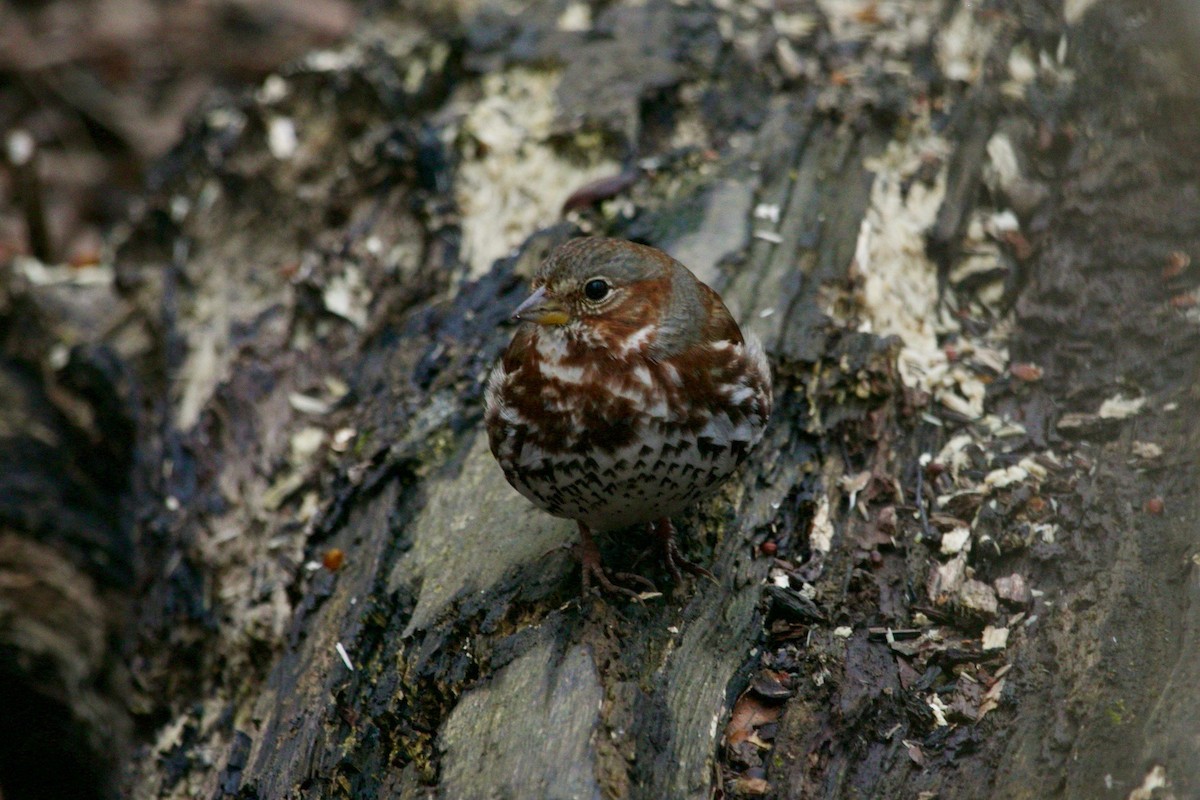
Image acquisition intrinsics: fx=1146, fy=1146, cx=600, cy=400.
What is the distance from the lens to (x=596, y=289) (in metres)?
3.22

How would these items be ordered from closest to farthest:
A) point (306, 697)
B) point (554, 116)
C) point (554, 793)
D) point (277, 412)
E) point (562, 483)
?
point (554, 793), point (562, 483), point (306, 697), point (277, 412), point (554, 116)

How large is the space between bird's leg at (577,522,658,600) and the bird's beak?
23.3 inches

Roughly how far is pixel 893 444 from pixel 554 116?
2.10m

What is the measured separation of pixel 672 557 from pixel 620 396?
22.3 inches

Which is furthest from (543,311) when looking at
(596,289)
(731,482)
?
(731,482)

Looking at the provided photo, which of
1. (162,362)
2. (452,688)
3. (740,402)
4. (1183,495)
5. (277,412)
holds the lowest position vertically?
(162,362)

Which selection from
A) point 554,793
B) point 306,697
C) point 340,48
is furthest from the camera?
point 340,48

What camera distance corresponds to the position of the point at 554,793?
8.82 feet

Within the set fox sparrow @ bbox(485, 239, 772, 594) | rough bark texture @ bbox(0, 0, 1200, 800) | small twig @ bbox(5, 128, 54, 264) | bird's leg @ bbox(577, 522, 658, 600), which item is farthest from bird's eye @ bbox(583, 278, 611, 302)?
small twig @ bbox(5, 128, 54, 264)

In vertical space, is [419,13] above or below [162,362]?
above

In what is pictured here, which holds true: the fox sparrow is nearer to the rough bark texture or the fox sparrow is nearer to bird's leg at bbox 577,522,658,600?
bird's leg at bbox 577,522,658,600

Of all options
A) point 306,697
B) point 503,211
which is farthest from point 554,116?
point 306,697

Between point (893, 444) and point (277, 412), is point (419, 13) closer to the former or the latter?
point (277, 412)

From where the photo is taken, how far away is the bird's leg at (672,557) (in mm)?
3328
